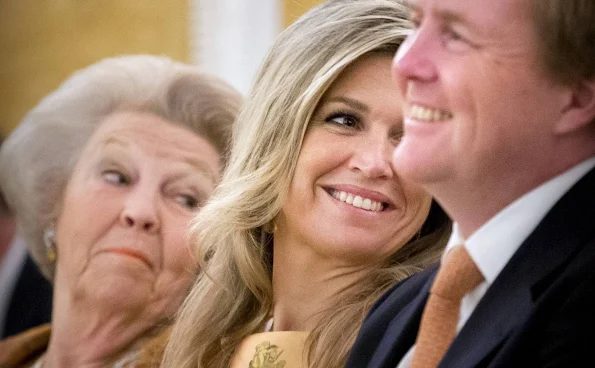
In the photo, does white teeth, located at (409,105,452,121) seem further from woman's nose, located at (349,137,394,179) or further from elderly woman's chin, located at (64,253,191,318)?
elderly woman's chin, located at (64,253,191,318)

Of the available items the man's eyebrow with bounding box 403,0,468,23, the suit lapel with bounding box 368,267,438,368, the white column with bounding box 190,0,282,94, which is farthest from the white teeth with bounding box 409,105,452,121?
the white column with bounding box 190,0,282,94

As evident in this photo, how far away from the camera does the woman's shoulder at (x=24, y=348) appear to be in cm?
287

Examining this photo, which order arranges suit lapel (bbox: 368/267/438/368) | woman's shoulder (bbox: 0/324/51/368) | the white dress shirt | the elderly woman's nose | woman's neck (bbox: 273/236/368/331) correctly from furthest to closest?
1. woman's shoulder (bbox: 0/324/51/368)
2. the elderly woman's nose
3. woman's neck (bbox: 273/236/368/331)
4. suit lapel (bbox: 368/267/438/368)
5. the white dress shirt

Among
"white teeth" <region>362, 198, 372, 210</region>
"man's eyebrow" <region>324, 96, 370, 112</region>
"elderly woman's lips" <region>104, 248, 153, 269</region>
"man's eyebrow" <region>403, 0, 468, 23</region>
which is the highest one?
"man's eyebrow" <region>403, 0, 468, 23</region>

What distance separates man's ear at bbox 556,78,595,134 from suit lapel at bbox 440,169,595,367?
2.4 inches

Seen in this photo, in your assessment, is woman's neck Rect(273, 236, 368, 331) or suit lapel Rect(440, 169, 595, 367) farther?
woman's neck Rect(273, 236, 368, 331)

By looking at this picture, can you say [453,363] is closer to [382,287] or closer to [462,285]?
[462,285]

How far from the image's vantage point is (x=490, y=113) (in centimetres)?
130

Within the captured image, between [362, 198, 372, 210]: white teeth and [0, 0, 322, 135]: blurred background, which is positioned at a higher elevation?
[362, 198, 372, 210]: white teeth

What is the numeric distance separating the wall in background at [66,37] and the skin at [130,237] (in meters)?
2.61

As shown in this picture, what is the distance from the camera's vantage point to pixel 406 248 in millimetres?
2064

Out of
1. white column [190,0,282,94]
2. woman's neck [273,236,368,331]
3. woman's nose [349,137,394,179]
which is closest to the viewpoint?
woman's nose [349,137,394,179]

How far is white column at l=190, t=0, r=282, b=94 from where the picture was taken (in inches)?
194

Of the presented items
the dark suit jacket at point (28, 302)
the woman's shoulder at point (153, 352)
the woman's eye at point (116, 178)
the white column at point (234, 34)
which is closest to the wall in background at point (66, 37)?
the white column at point (234, 34)
